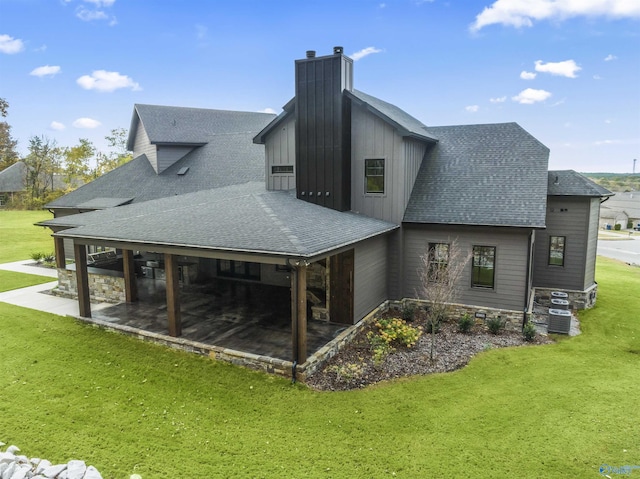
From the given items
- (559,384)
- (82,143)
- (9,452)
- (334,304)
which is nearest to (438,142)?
(334,304)

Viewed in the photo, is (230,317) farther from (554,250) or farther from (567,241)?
(567,241)

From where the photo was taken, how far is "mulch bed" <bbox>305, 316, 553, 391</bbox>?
8844 mm

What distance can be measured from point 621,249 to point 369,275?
35.4 meters

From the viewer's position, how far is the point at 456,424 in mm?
7215

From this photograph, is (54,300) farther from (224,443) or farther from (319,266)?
(224,443)

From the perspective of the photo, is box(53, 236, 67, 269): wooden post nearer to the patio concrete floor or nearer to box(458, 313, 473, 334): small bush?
the patio concrete floor

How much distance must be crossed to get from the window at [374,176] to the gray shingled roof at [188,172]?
721 centimetres

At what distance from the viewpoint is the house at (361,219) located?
10.6 m

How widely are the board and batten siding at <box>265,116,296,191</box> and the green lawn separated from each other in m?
7.29

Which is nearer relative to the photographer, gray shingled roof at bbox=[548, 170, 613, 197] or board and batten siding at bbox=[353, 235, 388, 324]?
board and batten siding at bbox=[353, 235, 388, 324]

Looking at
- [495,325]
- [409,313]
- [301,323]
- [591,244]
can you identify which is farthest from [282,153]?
[591,244]

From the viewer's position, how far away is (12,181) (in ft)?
179

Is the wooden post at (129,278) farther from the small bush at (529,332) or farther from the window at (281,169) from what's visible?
the small bush at (529,332)

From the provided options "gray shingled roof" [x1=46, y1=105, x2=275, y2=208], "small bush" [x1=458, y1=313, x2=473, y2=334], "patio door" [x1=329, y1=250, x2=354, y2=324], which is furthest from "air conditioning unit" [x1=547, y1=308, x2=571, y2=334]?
"gray shingled roof" [x1=46, y1=105, x2=275, y2=208]
